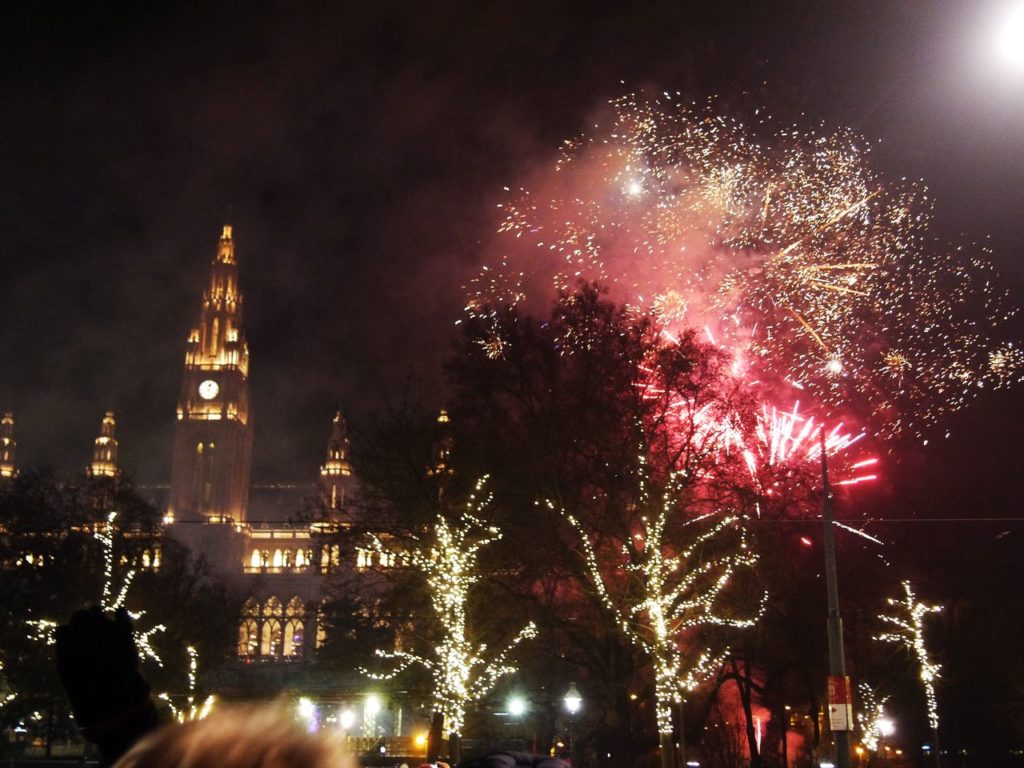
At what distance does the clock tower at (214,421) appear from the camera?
152500mm

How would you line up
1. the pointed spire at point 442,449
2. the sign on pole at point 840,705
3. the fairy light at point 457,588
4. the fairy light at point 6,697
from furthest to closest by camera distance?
the fairy light at point 6,697, the pointed spire at point 442,449, the fairy light at point 457,588, the sign on pole at point 840,705

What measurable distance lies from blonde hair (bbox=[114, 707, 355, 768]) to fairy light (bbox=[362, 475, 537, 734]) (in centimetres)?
2386

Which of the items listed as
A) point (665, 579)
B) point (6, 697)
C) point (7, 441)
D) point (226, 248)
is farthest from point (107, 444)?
point (665, 579)

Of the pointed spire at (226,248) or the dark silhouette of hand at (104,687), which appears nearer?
the dark silhouette of hand at (104,687)

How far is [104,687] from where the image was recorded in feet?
8.63

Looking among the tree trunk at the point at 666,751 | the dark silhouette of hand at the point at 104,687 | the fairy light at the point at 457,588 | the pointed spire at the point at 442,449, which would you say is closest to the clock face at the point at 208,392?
the pointed spire at the point at 442,449

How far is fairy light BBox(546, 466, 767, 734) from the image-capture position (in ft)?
79.4

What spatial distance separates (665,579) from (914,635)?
1323cm

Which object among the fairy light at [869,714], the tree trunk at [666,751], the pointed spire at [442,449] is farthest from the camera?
the fairy light at [869,714]

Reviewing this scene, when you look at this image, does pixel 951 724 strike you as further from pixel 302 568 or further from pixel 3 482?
pixel 302 568

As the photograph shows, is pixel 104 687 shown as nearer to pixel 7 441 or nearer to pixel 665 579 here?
pixel 665 579

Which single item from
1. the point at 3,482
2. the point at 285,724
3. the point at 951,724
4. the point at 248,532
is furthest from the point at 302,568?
the point at 285,724

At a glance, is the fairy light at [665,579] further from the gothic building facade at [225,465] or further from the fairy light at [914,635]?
the gothic building facade at [225,465]

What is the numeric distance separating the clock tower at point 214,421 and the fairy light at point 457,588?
413ft
